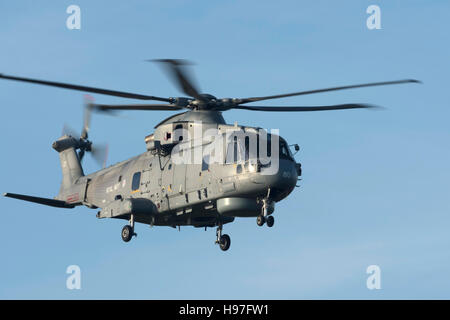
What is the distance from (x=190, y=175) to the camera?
45531 millimetres

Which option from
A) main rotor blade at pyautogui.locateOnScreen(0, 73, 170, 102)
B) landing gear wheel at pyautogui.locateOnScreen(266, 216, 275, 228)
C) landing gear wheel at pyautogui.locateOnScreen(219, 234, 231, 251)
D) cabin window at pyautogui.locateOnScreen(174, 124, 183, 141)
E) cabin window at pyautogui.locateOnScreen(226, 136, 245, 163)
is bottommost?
landing gear wheel at pyautogui.locateOnScreen(219, 234, 231, 251)

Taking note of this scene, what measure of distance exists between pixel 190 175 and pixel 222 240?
397 cm

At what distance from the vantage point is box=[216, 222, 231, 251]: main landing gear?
47062 mm

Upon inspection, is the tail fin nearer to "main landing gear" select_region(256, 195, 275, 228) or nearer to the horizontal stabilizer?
the horizontal stabilizer

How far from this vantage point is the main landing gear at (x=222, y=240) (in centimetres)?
4706

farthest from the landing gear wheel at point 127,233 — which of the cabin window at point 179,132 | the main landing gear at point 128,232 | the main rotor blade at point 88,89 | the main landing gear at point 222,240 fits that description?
the main rotor blade at point 88,89

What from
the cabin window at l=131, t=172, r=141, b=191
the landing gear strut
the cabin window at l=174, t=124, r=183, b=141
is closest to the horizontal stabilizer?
the cabin window at l=131, t=172, r=141, b=191

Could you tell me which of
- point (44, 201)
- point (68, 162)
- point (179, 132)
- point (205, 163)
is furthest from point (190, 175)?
point (68, 162)

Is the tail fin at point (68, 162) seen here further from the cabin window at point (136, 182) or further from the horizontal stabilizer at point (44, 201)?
the cabin window at point (136, 182)

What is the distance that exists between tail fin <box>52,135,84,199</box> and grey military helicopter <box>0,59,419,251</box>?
1.77 m

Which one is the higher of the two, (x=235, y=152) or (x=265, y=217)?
(x=235, y=152)

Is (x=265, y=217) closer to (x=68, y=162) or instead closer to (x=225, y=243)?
(x=225, y=243)

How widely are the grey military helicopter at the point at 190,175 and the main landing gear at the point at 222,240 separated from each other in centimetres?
6

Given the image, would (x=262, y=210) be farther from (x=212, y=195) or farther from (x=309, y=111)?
(x=309, y=111)
